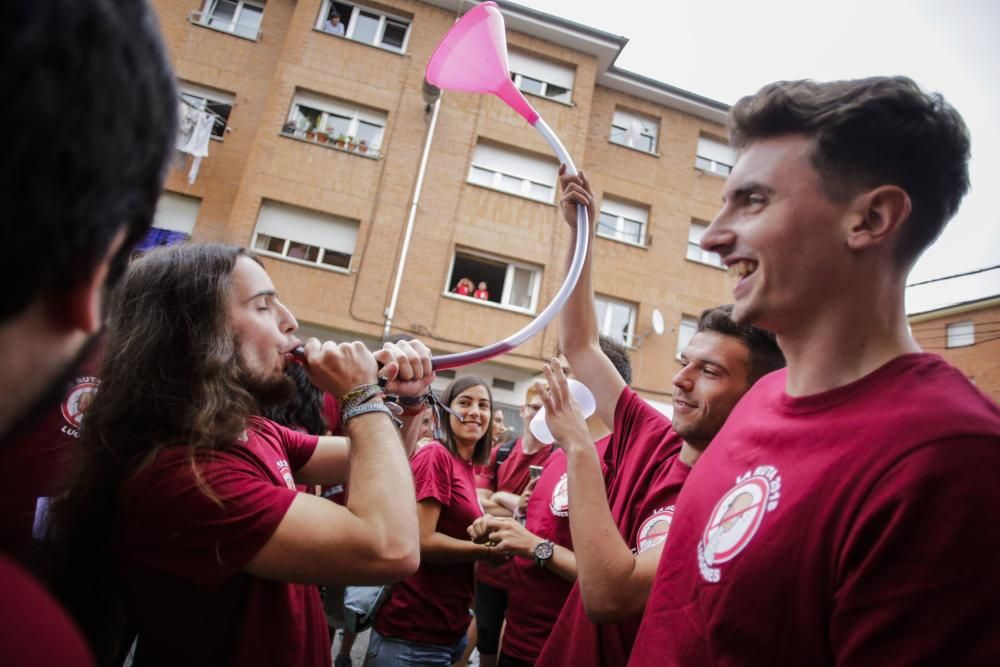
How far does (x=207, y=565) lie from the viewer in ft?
4.42

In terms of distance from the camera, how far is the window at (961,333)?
60.9ft

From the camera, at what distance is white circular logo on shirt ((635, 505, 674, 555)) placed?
186cm

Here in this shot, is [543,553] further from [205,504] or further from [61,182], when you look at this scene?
[61,182]

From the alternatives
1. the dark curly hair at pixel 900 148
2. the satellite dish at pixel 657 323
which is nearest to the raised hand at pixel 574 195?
the dark curly hair at pixel 900 148

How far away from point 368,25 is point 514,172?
5.45 meters

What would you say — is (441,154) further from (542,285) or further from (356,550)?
(356,550)

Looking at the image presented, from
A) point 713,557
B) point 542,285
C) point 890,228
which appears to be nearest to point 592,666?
point 713,557

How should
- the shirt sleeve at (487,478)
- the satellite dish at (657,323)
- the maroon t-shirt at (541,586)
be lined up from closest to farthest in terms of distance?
the maroon t-shirt at (541,586), the shirt sleeve at (487,478), the satellite dish at (657,323)

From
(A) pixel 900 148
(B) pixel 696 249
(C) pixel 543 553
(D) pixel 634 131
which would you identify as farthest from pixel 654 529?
(D) pixel 634 131

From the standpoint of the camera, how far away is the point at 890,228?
1288 millimetres

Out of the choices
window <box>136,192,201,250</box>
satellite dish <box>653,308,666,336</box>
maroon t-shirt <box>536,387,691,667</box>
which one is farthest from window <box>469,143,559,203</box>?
maroon t-shirt <box>536,387,691,667</box>

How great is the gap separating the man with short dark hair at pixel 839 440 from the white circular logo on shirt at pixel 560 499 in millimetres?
1335

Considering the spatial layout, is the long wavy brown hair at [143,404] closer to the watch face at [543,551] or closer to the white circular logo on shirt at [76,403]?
the white circular logo on shirt at [76,403]

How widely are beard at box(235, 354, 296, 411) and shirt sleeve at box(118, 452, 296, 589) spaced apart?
0.43 metres
